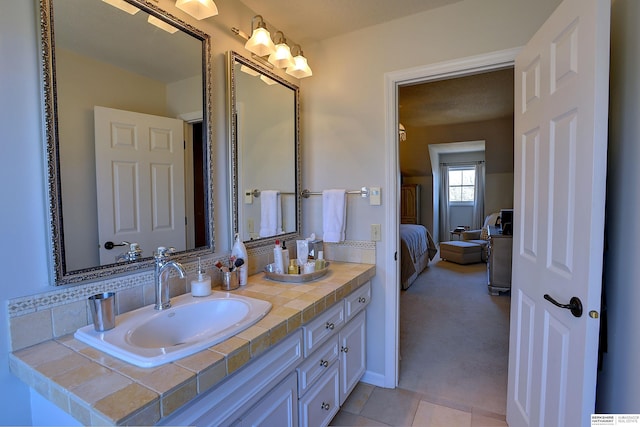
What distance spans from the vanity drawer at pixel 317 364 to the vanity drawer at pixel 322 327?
0.05 metres

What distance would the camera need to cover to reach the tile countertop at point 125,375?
0.75 m

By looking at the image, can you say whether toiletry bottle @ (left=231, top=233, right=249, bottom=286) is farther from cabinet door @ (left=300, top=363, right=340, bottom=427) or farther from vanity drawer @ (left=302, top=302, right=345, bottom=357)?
cabinet door @ (left=300, top=363, right=340, bottom=427)

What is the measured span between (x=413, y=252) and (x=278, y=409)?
3794 millimetres

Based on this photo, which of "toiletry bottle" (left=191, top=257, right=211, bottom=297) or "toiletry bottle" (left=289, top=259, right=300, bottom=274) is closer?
"toiletry bottle" (left=191, top=257, right=211, bottom=297)

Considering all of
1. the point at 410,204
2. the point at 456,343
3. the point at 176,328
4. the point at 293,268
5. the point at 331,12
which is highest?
the point at 331,12

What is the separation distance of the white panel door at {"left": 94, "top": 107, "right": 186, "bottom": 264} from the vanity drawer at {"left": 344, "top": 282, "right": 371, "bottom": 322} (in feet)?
3.14

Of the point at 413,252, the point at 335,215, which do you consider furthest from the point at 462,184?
the point at 335,215

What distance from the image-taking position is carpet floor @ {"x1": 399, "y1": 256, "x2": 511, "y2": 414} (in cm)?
216

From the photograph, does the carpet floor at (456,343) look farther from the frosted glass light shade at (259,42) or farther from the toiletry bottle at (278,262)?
the frosted glass light shade at (259,42)

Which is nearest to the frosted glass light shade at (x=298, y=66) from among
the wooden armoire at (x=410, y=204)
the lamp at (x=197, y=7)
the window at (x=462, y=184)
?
the lamp at (x=197, y=7)

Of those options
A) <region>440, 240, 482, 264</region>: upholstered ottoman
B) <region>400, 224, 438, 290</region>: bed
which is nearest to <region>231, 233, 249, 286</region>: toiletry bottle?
<region>400, 224, 438, 290</region>: bed

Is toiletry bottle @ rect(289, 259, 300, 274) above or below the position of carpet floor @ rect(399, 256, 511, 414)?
above

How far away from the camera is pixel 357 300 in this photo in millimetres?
1969

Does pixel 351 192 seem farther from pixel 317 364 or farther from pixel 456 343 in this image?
pixel 456 343
